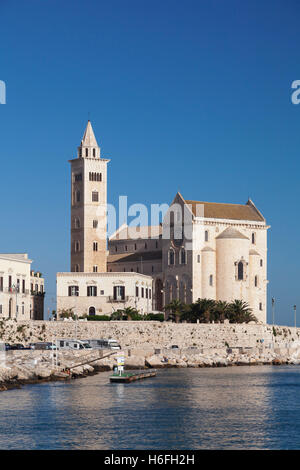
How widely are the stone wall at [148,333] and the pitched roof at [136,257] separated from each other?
16.8 metres

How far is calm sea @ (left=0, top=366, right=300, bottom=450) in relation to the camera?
123 feet

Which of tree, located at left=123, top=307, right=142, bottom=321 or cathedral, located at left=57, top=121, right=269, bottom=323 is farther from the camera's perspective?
cathedral, located at left=57, top=121, right=269, bottom=323

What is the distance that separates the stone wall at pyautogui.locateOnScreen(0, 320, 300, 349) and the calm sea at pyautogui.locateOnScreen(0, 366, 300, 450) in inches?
740

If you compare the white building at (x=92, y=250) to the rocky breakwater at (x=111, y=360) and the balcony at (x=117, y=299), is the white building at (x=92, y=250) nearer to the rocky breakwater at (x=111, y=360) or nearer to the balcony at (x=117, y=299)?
the balcony at (x=117, y=299)

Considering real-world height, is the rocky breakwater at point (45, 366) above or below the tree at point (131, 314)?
below

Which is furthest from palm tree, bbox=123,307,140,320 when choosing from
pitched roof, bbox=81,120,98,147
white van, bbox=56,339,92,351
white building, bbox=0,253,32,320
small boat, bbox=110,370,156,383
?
small boat, bbox=110,370,156,383

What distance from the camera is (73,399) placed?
162 feet

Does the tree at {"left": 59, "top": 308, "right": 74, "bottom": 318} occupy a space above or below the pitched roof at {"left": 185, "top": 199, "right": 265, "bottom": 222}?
below

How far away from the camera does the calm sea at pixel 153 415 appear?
37469mm

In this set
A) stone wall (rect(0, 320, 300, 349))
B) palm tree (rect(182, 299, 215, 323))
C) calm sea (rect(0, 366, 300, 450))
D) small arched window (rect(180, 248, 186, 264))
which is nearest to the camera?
calm sea (rect(0, 366, 300, 450))

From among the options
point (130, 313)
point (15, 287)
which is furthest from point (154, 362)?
point (15, 287)

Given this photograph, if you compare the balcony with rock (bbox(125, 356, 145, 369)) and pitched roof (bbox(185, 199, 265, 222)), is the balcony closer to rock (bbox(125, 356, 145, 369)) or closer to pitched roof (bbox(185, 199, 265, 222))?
pitched roof (bbox(185, 199, 265, 222))

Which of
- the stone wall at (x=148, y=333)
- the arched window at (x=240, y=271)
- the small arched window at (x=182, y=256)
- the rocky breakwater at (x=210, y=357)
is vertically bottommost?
the rocky breakwater at (x=210, y=357)

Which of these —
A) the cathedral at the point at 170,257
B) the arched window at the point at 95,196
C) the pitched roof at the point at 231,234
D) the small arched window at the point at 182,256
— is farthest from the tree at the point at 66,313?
the pitched roof at the point at 231,234
